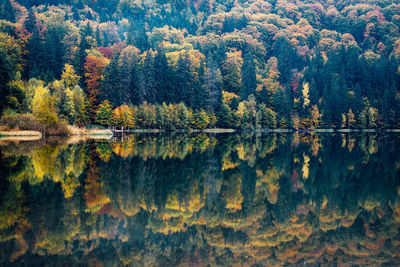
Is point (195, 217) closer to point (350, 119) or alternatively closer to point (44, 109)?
point (44, 109)

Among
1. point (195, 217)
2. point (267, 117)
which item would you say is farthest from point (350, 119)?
point (195, 217)

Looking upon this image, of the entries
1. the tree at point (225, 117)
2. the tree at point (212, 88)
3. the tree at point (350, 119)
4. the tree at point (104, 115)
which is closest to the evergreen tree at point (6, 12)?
the tree at point (104, 115)

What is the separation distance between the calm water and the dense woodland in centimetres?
4177

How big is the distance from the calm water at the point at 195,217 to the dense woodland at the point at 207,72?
41.8m

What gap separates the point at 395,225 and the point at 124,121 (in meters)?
70.4

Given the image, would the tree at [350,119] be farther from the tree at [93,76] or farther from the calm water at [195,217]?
the calm water at [195,217]

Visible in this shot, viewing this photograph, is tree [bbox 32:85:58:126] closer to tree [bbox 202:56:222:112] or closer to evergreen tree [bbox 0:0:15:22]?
tree [bbox 202:56:222:112]

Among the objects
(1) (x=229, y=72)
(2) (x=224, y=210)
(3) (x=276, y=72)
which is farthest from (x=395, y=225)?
(3) (x=276, y=72)

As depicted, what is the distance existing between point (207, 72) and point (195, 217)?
91.2 metres

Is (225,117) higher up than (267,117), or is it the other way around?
(267,117)

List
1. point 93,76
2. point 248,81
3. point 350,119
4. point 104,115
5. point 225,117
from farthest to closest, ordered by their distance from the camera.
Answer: point 248,81 → point 350,119 → point 225,117 → point 93,76 → point 104,115

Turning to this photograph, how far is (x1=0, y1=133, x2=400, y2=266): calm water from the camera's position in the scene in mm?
8828

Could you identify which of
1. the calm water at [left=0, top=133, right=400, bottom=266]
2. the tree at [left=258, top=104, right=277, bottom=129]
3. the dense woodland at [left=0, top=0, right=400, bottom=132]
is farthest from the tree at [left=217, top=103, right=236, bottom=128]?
the calm water at [left=0, top=133, right=400, bottom=266]

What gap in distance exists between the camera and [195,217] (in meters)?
11.7
